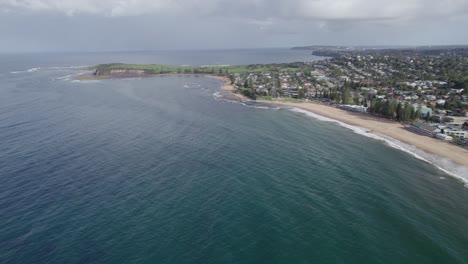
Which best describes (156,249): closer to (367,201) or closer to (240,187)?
(240,187)

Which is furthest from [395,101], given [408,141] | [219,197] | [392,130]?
[219,197]

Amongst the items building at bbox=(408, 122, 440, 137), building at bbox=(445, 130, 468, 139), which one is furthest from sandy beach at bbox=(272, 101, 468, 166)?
building at bbox=(445, 130, 468, 139)

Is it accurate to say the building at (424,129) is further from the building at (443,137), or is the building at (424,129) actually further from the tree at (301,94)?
the tree at (301,94)

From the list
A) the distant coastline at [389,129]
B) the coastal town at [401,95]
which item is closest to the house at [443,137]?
the coastal town at [401,95]

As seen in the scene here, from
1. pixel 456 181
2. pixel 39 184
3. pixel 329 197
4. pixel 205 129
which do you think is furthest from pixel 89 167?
pixel 456 181

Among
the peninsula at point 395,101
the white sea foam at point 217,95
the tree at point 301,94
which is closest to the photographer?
the peninsula at point 395,101

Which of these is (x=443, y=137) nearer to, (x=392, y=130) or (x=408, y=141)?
(x=408, y=141)
